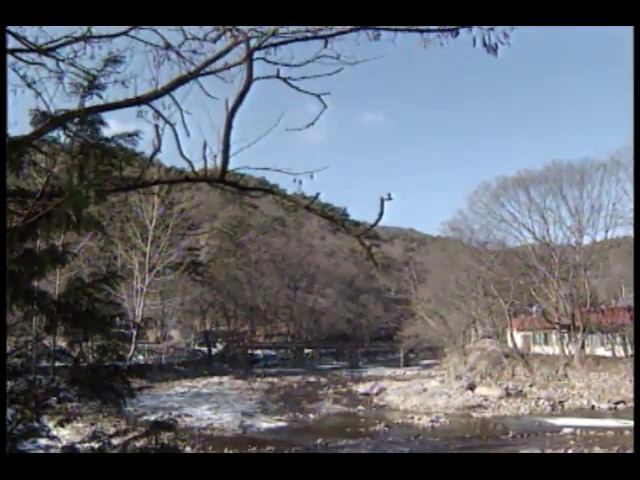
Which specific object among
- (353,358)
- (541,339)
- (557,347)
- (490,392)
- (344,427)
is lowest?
(344,427)

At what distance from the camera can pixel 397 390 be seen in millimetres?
14180

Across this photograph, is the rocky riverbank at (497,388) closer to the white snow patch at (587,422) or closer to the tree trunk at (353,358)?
the white snow patch at (587,422)

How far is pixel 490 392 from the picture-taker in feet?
44.7

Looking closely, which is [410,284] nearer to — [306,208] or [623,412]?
[623,412]

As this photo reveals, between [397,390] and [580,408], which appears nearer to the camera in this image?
[580,408]

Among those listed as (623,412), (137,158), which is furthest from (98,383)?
(623,412)

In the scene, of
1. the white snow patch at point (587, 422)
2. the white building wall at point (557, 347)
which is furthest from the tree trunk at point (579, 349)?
the white snow patch at point (587, 422)

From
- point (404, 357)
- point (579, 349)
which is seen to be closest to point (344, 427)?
point (579, 349)

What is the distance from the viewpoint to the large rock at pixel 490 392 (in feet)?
43.9

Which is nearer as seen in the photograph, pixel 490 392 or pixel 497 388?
pixel 490 392

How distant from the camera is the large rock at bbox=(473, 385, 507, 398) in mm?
13391

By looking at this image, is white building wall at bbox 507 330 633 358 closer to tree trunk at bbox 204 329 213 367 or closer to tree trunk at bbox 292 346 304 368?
tree trunk at bbox 292 346 304 368

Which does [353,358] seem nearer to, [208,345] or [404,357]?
[404,357]
